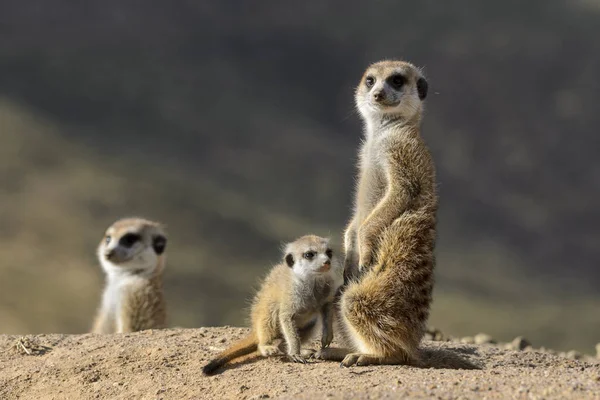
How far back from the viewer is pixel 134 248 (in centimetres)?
657

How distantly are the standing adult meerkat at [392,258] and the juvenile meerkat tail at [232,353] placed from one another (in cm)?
39

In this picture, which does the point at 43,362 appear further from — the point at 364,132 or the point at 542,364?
the point at 542,364

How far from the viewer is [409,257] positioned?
13.0ft

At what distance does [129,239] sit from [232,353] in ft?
8.71

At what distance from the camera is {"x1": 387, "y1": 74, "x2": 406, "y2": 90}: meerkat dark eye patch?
4.31 metres

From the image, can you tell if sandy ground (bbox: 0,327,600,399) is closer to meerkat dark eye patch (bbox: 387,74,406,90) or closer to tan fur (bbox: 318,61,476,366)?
tan fur (bbox: 318,61,476,366)

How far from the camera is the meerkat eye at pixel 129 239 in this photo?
6584 mm

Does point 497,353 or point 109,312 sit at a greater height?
point 109,312

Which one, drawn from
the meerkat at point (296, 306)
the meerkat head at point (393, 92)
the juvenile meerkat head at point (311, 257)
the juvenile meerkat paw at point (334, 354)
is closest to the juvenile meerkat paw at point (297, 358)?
the meerkat at point (296, 306)

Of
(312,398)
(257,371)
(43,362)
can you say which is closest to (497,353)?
(257,371)

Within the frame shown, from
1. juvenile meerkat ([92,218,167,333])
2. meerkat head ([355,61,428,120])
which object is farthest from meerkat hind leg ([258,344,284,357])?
juvenile meerkat ([92,218,167,333])

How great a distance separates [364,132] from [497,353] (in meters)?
1.47

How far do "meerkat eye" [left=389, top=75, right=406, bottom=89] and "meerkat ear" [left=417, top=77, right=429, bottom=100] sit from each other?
12 cm

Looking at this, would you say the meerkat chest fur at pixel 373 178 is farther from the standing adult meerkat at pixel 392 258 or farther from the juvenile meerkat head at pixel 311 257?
the juvenile meerkat head at pixel 311 257
